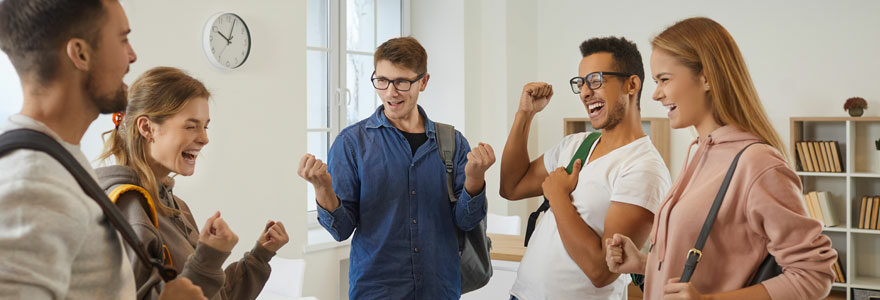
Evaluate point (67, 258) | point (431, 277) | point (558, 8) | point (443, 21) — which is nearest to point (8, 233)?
point (67, 258)

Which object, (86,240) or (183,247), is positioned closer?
(86,240)

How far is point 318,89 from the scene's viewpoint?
198 inches

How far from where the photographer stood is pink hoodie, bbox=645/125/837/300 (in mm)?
1300

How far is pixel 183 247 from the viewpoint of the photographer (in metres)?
1.50

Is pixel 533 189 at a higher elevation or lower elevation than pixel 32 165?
lower

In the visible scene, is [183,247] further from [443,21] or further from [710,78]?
[443,21]

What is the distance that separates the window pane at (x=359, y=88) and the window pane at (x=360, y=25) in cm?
10

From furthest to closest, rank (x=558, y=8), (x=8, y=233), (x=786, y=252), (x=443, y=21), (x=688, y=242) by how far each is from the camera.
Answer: (x=558, y=8)
(x=443, y=21)
(x=688, y=242)
(x=786, y=252)
(x=8, y=233)

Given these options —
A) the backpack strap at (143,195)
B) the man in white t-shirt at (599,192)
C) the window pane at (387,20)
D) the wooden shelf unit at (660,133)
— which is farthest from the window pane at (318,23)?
the backpack strap at (143,195)

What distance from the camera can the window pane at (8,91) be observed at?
3104mm

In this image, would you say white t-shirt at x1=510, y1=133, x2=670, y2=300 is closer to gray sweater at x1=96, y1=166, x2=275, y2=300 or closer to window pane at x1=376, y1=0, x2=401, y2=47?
gray sweater at x1=96, y1=166, x2=275, y2=300

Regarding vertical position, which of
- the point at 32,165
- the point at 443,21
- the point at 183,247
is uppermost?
the point at 443,21

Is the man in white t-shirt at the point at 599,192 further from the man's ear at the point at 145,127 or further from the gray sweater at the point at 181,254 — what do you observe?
the man's ear at the point at 145,127

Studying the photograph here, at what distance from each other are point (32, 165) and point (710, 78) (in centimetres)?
123
